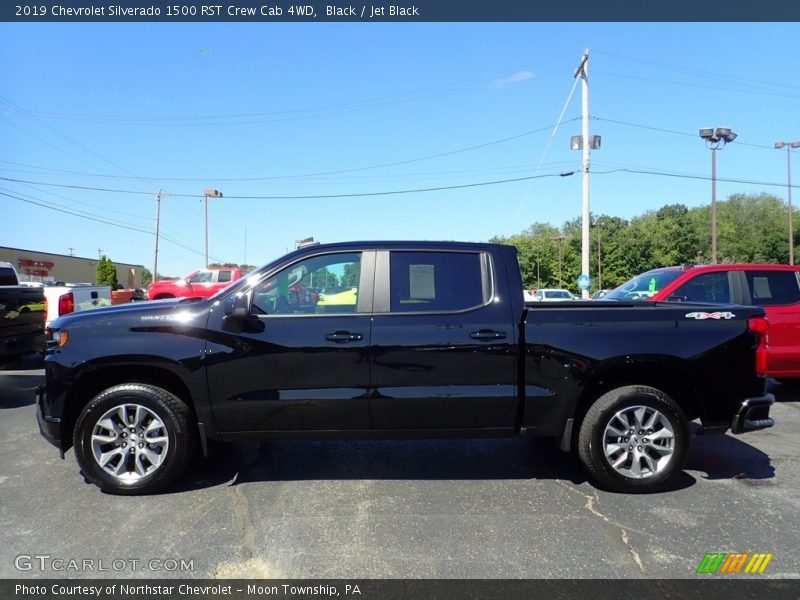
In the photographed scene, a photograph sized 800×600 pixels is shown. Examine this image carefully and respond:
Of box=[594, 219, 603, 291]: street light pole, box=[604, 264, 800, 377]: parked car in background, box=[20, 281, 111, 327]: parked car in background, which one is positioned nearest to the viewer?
box=[604, 264, 800, 377]: parked car in background

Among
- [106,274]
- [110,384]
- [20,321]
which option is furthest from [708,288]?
[106,274]

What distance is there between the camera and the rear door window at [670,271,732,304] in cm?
668

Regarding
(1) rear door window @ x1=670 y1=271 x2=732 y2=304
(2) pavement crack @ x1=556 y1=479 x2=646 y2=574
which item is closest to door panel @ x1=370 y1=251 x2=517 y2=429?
(2) pavement crack @ x1=556 y1=479 x2=646 y2=574

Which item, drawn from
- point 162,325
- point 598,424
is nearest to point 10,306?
point 162,325

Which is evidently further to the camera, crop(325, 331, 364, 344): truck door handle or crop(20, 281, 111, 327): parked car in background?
crop(20, 281, 111, 327): parked car in background

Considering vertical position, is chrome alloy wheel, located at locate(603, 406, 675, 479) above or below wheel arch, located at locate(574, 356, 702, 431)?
below

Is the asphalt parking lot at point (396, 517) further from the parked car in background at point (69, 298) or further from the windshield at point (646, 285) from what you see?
the parked car in background at point (69, 298)

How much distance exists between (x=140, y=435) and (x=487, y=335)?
268 cm

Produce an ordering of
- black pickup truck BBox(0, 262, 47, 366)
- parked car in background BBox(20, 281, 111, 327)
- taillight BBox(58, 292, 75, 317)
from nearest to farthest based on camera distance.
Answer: black pickup truck BBox(0, 262, 47, 366)
taillight BBox(58, 292, 75, 317)
parked car in background BBox(20, 281, 111, 327)

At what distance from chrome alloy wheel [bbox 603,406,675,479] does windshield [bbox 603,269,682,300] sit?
3.21 metres

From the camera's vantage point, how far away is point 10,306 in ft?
23.2

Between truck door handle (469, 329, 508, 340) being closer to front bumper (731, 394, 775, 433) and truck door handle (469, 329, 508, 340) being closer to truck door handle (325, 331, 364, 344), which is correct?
truck door handle (325, 331, 364, 344)

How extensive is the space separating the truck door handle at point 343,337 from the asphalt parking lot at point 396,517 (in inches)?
45.9

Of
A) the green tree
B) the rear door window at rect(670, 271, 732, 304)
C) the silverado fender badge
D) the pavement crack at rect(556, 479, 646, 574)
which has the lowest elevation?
the pavement crack at rect(556, 479, 646, 574)
